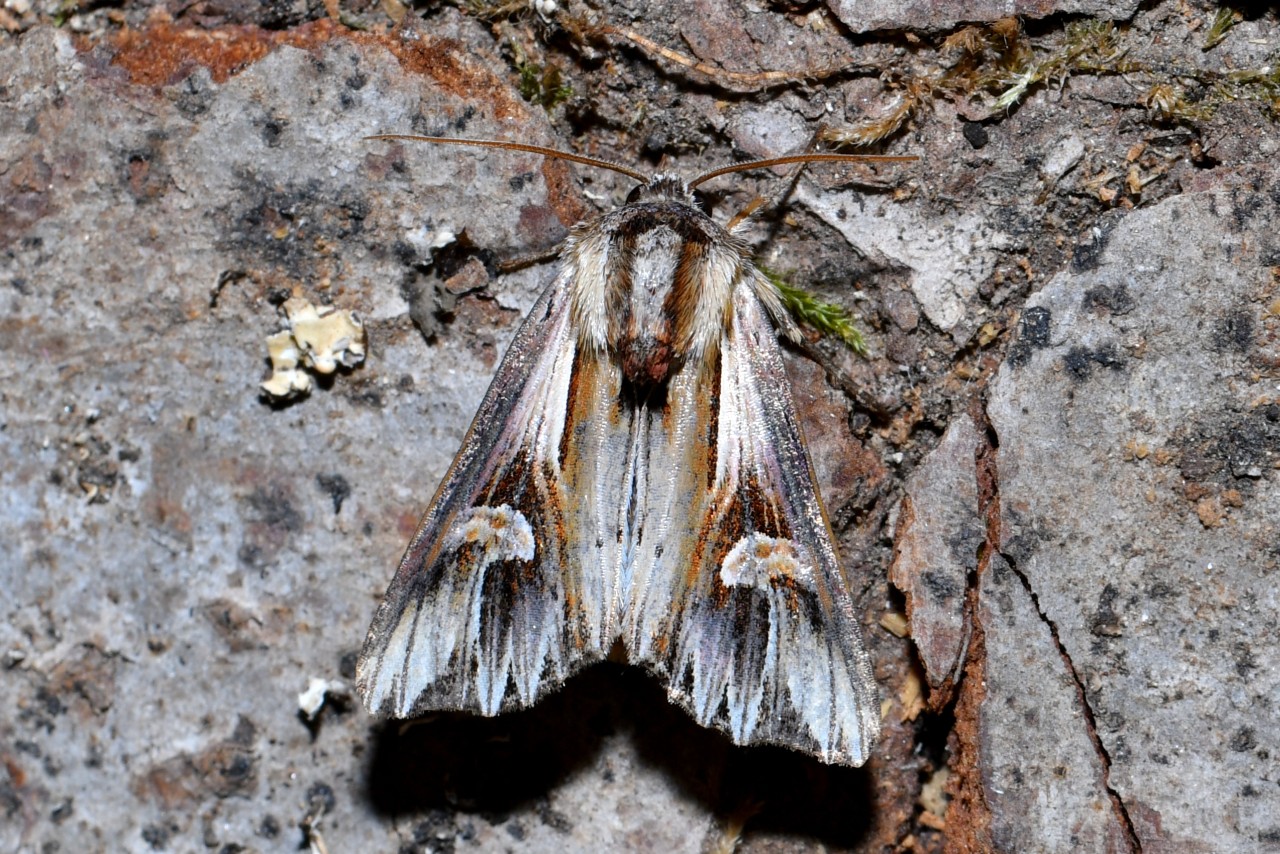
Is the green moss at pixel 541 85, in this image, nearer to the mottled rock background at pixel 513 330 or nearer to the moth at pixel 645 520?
the mottled rock background at pixel 513 330

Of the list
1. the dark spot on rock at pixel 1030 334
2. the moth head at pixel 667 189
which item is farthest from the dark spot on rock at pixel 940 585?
the moth head at pixel 667 189

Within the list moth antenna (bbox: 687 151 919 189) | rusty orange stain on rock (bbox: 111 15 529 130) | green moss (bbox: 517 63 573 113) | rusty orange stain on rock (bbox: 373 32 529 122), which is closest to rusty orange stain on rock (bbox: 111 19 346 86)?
rusty orange stain on rock (bbox: 111 15 529 130)

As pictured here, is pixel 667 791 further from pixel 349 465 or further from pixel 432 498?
pixel 349 465

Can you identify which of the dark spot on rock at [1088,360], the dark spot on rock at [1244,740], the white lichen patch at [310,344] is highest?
the dark spot on rock at [1088,360]

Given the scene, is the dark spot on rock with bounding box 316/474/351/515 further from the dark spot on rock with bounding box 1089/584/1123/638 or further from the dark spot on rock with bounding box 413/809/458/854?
the dark spot on rock with bounding box 1089/584/1123/638

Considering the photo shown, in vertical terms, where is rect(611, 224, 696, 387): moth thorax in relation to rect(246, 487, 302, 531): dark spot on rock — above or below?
above

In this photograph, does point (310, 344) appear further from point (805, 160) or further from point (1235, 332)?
point (1235, 332)

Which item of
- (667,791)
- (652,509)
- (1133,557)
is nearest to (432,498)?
(652,509)
